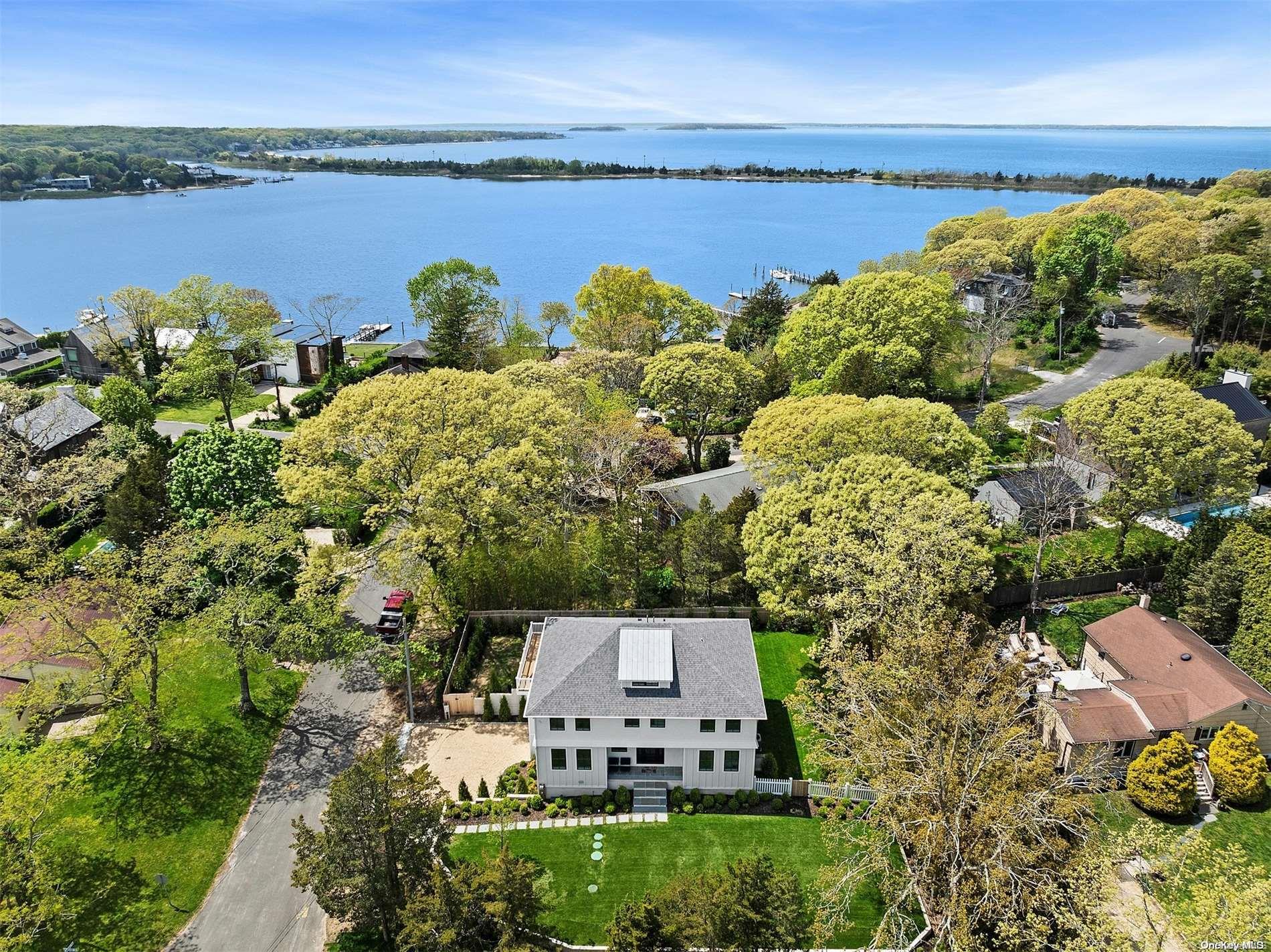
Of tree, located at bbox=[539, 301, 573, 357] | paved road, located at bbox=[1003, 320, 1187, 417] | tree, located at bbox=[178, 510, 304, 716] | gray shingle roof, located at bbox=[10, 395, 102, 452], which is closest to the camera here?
tree, located at bbox=[178, 510, 304, 716]

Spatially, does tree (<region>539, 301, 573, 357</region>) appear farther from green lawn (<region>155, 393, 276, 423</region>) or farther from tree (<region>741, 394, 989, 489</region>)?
tree (<region>741, 394, 989, 489</region>)

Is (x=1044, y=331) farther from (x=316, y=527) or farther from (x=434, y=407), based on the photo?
(x=316, y=527)

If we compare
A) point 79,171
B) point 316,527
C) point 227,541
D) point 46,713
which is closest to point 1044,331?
point 316,527

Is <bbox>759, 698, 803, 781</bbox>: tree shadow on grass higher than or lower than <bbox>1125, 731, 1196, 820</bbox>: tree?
lower

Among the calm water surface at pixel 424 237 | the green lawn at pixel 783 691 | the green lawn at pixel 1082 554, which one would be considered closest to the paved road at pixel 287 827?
the green lawn at pixel 783 691

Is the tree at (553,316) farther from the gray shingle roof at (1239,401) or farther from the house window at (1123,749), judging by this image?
the house window at (1123,749)

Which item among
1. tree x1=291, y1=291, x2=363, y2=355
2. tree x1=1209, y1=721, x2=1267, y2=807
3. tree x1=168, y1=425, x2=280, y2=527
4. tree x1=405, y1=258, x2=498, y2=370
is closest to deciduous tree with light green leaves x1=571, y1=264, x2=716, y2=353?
tree x1=405, y1=258, x2=498, y2=370
